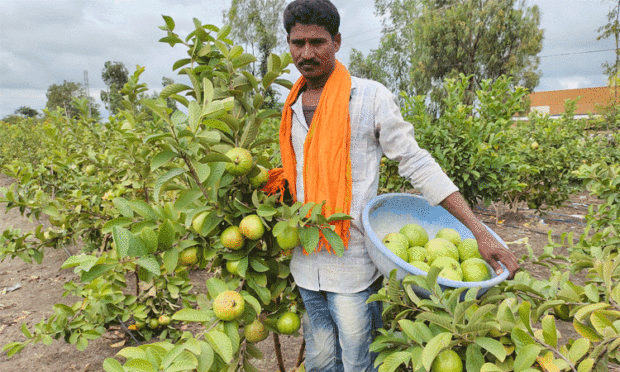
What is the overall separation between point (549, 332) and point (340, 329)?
791 mm

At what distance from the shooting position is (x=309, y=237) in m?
1.24

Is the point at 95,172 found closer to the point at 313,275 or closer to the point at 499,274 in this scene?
the point at 313,275

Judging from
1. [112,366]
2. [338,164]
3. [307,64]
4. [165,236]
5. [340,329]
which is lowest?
[340,329]

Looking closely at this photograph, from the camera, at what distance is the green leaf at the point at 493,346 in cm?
81

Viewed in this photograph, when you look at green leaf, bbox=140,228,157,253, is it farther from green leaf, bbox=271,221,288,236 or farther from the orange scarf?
the orange scarf

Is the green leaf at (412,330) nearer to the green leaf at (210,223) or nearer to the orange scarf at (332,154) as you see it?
the orange scarf at (332,154)

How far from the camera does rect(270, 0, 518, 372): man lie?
4.38 ft

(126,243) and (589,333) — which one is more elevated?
(126,243)

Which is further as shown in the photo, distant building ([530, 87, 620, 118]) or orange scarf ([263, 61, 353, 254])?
distant building ([530, 87, 620, 118])

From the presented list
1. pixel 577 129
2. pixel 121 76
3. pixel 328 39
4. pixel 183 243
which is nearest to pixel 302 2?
pixel 328 39

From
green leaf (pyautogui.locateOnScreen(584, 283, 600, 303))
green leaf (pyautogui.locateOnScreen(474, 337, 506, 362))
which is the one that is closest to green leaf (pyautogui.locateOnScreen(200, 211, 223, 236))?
green leaf (pyautogui.locateOnScreen(474, 337, 506, 362))

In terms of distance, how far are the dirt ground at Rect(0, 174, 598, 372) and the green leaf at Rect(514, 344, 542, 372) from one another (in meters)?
1.49

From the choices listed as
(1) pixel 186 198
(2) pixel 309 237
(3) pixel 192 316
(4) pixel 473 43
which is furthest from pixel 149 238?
(4) pixel 473 43

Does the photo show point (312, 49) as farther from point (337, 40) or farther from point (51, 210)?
A: point (51, 210)
